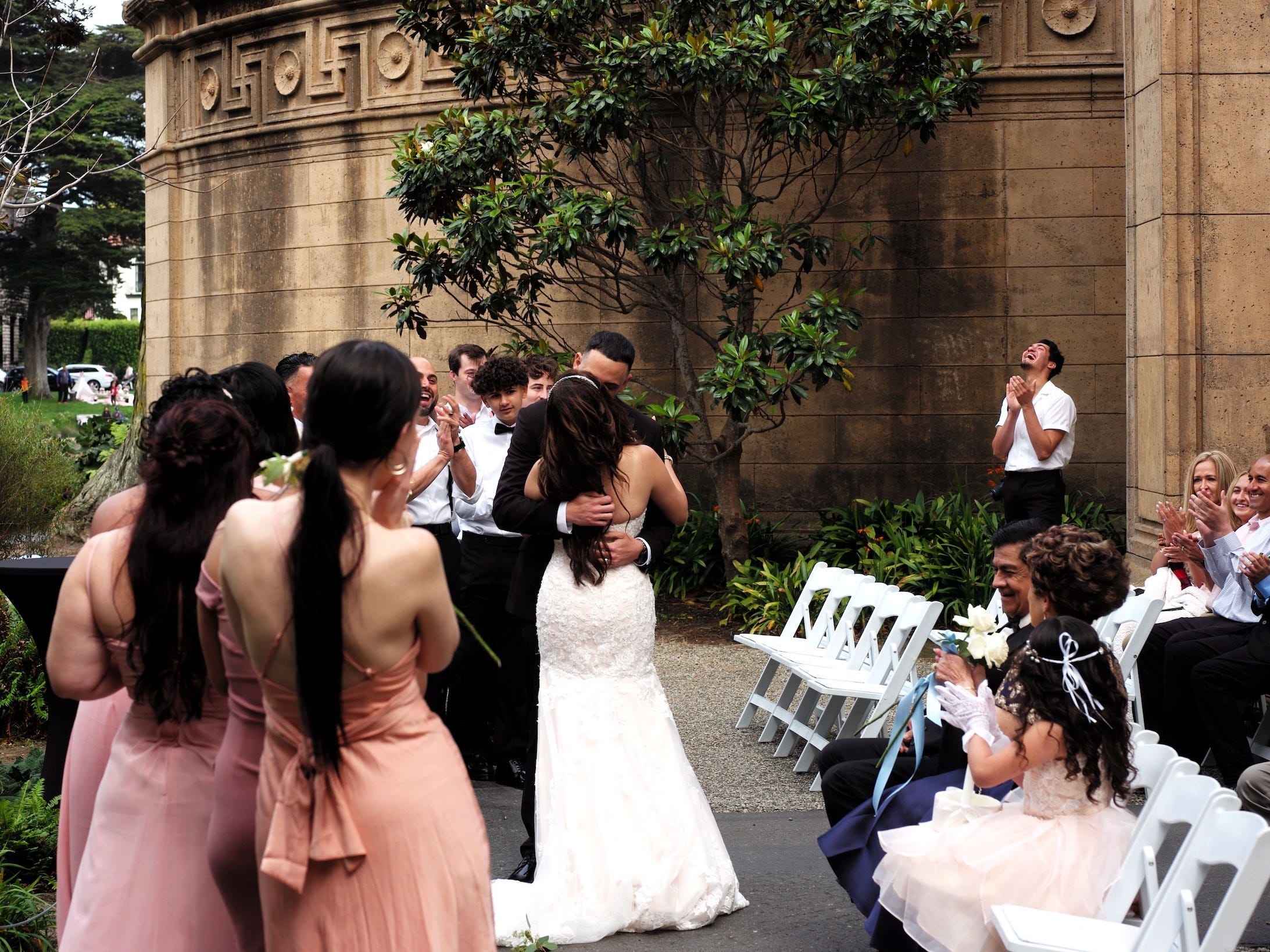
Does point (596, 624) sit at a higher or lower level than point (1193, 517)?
lower

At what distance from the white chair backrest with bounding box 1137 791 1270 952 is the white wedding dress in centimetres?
185

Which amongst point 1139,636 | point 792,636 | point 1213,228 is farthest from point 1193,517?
point 1213,228

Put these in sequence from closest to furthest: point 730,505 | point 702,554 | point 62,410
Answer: point 730,505
point 702,554
point 62,410

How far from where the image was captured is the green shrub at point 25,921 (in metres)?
4.46

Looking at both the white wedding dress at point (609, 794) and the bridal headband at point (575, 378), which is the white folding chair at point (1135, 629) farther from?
the bridal headband at point (575, 378)

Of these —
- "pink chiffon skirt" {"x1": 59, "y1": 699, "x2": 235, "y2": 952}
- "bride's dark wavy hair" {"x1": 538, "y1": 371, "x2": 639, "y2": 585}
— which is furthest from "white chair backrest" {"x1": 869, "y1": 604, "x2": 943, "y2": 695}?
"pink chiffon skirt" {"x1": 59, "y1": 699, "x2": 235, "y2": 952}

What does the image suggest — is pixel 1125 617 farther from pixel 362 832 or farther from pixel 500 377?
pixel 362 832

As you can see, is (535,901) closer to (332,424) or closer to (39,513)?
(332,424)

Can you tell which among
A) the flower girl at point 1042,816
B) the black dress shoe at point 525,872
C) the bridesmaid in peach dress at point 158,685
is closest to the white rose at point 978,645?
the flower girl at point 1042,816

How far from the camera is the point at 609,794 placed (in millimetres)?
4875

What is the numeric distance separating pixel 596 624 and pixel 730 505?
6.49 meters

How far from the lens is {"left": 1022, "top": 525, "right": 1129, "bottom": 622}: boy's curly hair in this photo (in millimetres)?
4277

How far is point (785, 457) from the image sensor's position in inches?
496

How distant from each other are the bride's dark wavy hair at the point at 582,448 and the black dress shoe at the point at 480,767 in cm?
231
